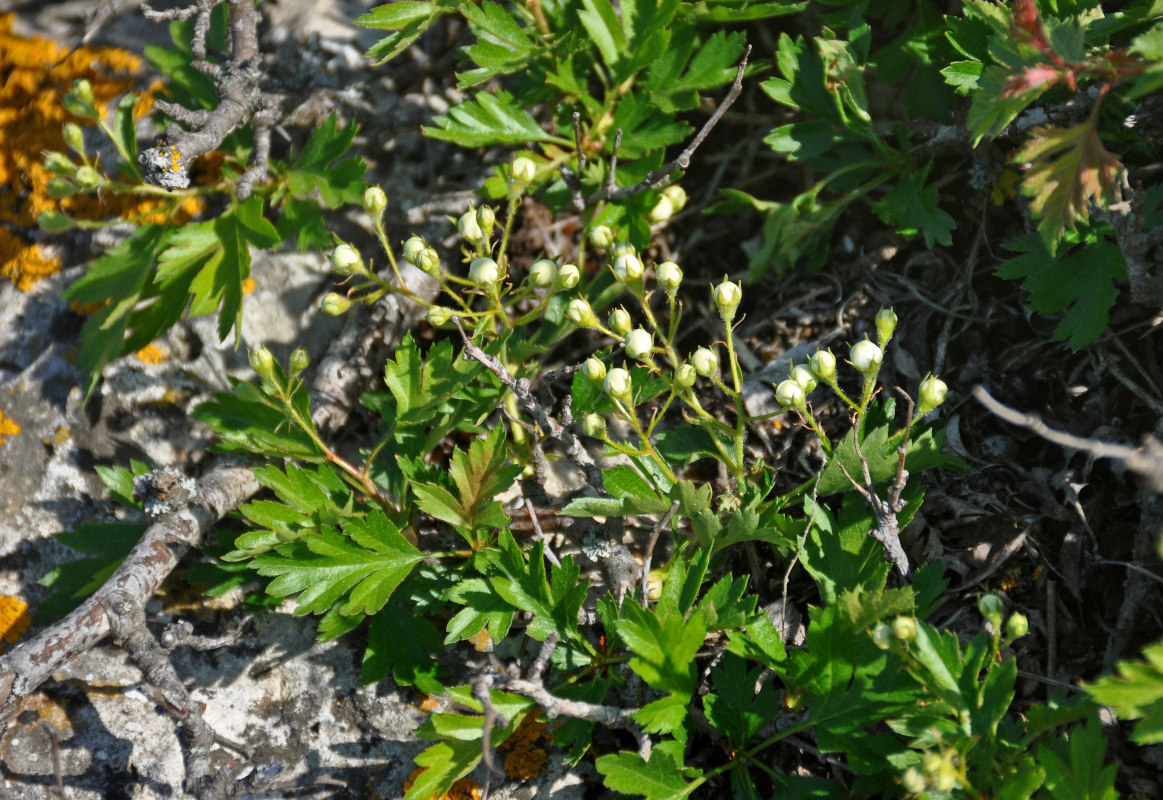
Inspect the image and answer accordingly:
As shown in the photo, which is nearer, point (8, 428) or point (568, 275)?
point (568, 275)

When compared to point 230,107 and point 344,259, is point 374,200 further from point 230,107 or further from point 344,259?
point 230,107

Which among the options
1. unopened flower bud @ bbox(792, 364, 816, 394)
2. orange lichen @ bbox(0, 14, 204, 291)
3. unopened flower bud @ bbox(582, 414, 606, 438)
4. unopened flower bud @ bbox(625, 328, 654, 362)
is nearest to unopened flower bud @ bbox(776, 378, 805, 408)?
unopened flower bud @ bbox(792, 364, 816, 394)

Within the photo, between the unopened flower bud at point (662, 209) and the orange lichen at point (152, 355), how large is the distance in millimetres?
1547

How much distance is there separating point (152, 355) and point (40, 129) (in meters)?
0.97

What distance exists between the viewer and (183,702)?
6.63ft

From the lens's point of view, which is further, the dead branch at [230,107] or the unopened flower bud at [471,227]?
the dead branch at [230,107]

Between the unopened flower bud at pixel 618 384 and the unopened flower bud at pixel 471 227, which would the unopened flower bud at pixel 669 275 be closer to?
the unopened flower bud at pixel 618 384

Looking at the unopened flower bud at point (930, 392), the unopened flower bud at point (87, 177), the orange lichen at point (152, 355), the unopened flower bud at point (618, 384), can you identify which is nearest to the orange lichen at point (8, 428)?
the orange lichen at point (152, 355)

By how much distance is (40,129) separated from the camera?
281cm

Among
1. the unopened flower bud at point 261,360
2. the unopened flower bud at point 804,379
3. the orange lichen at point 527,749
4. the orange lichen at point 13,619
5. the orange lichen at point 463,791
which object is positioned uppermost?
the unopened flower bud at point 261,360

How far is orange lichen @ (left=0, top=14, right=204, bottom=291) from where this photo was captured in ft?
8.88

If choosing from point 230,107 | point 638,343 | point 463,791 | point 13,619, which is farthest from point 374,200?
point 13,619

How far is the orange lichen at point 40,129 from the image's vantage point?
2.71 metres

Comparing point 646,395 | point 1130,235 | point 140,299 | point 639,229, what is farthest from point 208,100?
point 1130,235
